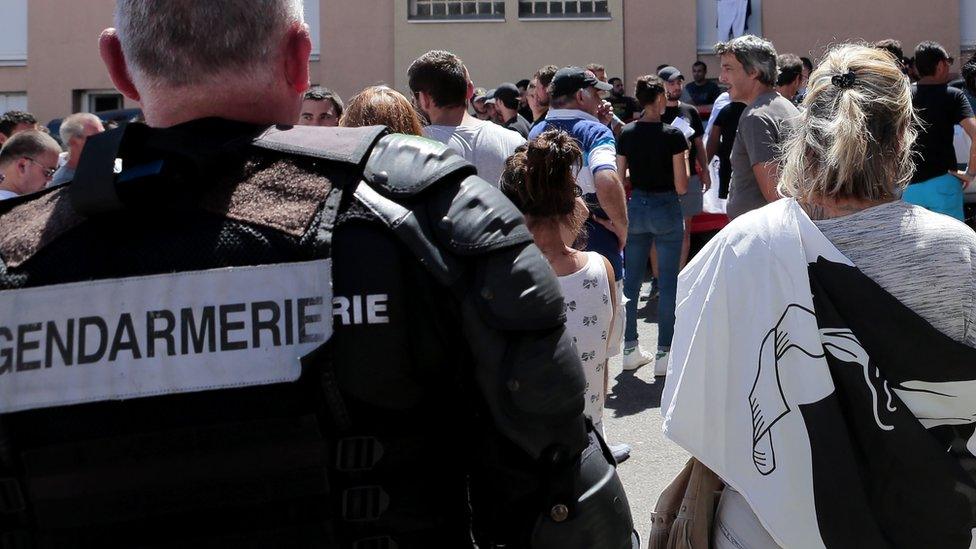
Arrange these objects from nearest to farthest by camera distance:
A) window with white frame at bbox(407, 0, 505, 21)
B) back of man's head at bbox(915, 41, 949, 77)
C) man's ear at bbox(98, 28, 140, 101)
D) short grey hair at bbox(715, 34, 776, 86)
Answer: man's ear at bbox(98, 28, 140, 101) → short grey hair at bbox(715, 34, 776, 86) → back of man's head at bbox(915, 41, 949, 77) → window with white frame at bbox(407, 0, 505, 21)

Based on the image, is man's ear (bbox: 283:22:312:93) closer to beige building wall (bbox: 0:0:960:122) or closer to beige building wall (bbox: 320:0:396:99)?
beige building wall (bbox: 0:0:960:122)

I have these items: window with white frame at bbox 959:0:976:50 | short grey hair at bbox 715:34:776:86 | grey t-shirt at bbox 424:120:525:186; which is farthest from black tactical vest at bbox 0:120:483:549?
window with white frame at bbox 959:0:976:50

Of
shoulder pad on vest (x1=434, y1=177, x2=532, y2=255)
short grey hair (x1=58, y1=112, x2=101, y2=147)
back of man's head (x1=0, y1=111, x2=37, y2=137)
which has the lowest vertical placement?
shoulder pad on vest (x1=434, y1=177, x2=532, y2=255)

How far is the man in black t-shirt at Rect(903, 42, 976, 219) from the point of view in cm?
685

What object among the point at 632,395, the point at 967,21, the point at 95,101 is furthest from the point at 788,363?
the point at 95,101

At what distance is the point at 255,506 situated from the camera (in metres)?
1.39

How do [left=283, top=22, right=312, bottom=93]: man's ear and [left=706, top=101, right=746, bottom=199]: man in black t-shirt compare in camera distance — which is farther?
[left=706, top=101, right=746, bottom=199]: man in black t-shirt

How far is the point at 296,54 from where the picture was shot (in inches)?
61.9

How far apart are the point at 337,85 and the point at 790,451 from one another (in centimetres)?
1835

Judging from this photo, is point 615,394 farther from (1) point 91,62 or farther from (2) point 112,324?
(1) point 91,62

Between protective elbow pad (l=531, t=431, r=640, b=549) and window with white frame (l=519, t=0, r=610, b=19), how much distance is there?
18.5 metres

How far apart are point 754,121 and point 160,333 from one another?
14.0ft

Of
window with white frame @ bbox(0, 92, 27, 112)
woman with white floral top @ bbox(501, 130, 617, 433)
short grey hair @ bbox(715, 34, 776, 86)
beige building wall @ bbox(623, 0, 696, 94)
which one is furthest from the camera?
window with white frame @ bbox(0, 92, 27, 112)

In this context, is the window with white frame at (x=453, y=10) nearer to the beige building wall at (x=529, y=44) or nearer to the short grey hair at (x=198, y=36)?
the beige building wall at (x=529, y=44)
